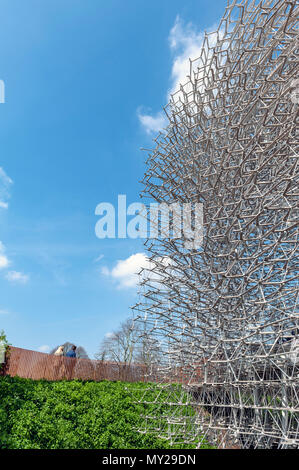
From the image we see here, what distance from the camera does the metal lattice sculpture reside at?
306 inches

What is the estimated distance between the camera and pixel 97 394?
11516 millimetres

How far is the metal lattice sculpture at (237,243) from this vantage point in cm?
778

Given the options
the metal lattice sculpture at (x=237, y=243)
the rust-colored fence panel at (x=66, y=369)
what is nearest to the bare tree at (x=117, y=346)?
the rust-colored fence panel at (x=66, y=369)

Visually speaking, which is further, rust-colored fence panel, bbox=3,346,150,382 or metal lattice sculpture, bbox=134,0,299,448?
rust-colored fence panel, bbox=3,346,150,382

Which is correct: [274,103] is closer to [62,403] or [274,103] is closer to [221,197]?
[221,197]

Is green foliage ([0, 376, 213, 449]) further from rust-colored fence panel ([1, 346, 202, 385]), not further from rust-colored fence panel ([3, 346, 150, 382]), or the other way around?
rust-colored fence panel ([3, 346, 150, 382])

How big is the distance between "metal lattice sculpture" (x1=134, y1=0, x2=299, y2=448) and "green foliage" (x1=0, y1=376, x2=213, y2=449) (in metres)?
0.83

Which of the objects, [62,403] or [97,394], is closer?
[62,403]

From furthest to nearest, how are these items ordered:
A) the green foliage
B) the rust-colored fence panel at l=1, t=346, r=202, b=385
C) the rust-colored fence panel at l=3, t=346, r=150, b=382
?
A: the rust-colored fence panel at l=3, t=346, r=150, b=382 → the rust-colored fence panel at l=1, t=346, r=202, b=385 → the green foliage

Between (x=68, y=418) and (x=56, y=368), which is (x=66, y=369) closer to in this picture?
(x=56, y=368)

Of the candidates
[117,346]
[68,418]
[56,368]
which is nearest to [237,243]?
[68,418]

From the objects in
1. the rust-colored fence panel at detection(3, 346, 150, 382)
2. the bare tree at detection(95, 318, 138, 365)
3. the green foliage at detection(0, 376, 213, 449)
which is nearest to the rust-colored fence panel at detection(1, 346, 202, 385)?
the rust-colored fence panel at detection(3, 346, 150, 382)

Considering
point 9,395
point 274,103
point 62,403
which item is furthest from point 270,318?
point 9,395
